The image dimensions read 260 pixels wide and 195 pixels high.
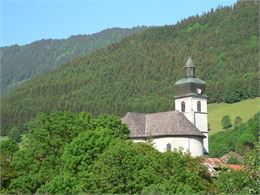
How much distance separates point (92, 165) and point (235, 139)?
9896cm

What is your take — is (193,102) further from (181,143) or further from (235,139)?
(235,139)

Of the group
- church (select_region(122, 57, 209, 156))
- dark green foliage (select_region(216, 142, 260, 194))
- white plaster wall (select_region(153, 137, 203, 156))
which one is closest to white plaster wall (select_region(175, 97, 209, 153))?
church (select_region(122, 57, 209, 156))

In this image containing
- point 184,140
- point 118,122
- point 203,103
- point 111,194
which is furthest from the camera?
point 203,103

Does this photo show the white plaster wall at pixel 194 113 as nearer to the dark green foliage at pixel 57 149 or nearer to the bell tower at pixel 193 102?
the bell tower at pixel 193 102

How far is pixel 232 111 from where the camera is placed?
17750 centimetres

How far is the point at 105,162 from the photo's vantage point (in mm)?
42531

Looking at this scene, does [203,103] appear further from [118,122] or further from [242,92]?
[242,92]

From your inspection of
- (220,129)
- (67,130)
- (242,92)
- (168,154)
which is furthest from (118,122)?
(242,92)

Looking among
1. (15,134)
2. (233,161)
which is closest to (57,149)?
(233,161)

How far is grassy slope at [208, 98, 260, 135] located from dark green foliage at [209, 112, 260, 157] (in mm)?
11609

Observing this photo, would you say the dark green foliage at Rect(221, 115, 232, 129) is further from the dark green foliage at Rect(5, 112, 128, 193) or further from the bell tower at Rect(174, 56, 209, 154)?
the dark green foliage at Rect(5, 112, 128, 193)

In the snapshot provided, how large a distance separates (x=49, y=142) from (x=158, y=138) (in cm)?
2968

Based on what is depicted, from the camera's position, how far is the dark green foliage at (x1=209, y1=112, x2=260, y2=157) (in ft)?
443

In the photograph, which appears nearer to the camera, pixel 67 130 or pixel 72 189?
pixel 72 189
